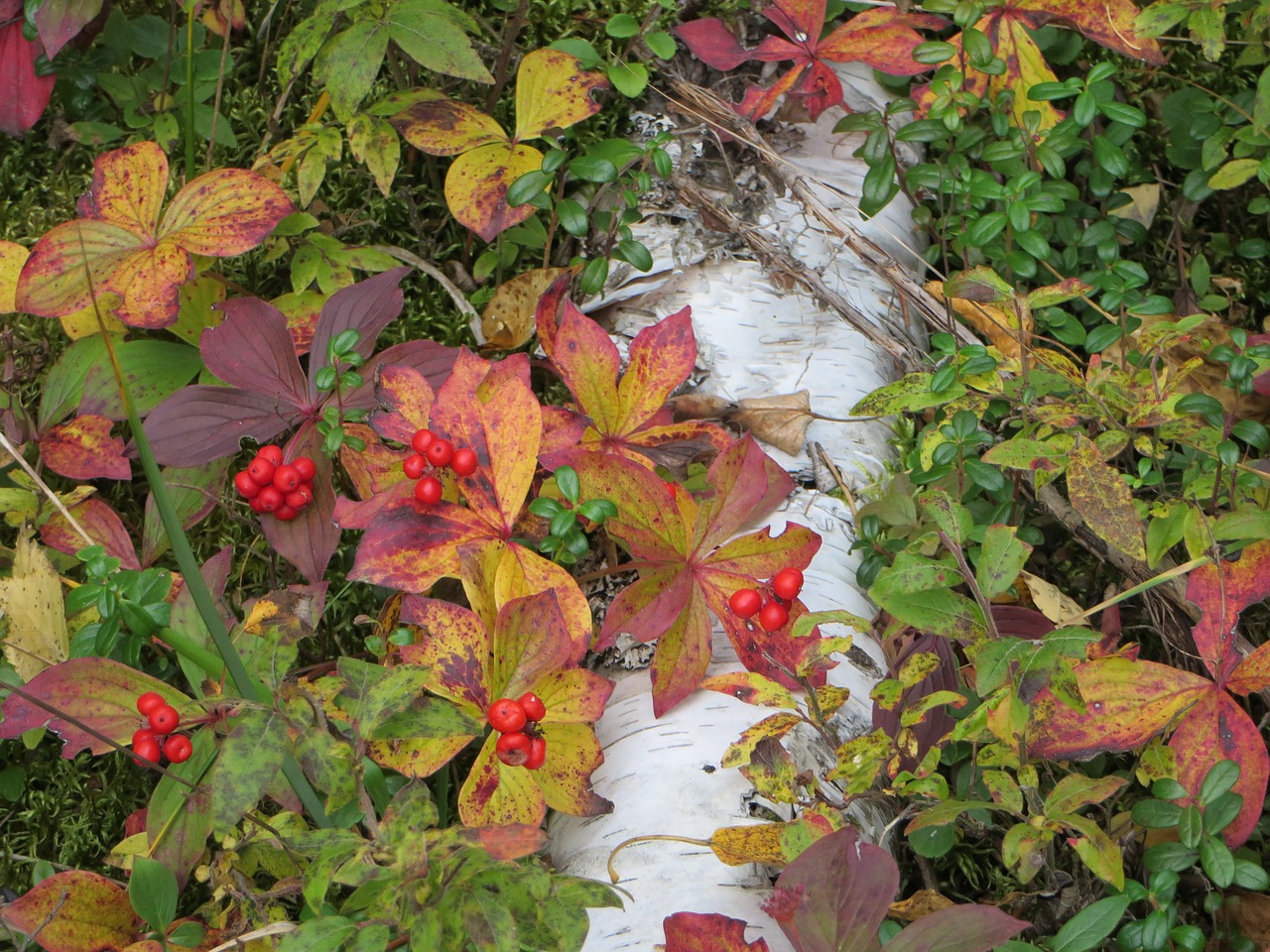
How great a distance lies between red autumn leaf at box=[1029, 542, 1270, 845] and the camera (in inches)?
57.5

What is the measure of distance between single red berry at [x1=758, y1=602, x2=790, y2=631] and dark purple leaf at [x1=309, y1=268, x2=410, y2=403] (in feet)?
2.83

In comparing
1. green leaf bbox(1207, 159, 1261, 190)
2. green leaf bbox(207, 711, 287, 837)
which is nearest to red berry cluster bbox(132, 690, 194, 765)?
green leaf bbox(207, 711, 287, 837)

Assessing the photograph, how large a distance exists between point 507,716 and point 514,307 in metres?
1.08

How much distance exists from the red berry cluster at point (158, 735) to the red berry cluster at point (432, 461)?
476 mm

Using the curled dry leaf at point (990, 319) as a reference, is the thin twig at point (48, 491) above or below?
above

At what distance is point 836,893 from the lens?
1.22 meters

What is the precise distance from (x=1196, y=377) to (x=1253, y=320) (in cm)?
27

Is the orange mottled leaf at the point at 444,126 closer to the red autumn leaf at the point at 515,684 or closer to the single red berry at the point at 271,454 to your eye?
the single red berry at the point at 271,454

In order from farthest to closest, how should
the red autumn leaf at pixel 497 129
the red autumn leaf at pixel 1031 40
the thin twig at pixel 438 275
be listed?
the thin twig at pixel 438 275
the red autumn leaf at pixel 1031 40
the red autumn leaf at pixel 497 129

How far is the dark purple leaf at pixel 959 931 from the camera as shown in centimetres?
118

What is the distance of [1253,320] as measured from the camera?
2369mm

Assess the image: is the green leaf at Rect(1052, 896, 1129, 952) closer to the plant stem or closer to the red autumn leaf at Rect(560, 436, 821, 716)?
the red autumn leaf at Rect(560, 436, 821, 716)

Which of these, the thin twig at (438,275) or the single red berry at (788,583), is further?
the thin twig at (438,275)

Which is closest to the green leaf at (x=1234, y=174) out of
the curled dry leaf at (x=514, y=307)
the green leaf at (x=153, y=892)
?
the curled dry leaf at (x=514, y=307)
